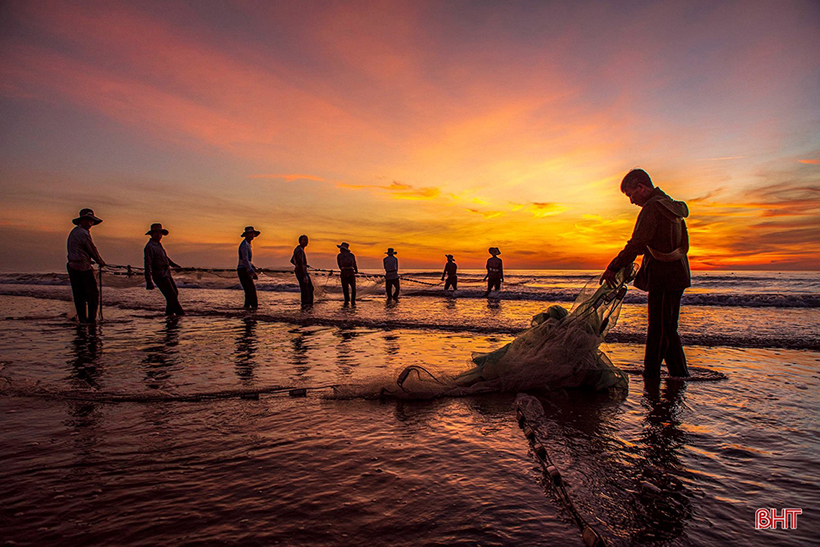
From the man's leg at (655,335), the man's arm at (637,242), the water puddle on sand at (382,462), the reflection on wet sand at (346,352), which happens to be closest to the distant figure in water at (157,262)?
the reflection on wet sand at (346,352)

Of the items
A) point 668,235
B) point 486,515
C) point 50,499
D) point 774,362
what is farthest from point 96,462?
point 774,362

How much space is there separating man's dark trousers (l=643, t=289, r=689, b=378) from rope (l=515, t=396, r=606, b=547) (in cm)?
227

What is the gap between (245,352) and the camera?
21.6 ft

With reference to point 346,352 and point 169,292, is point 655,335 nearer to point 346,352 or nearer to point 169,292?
point 346,352

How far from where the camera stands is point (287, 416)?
3.51 metres

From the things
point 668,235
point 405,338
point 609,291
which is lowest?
point 405,338

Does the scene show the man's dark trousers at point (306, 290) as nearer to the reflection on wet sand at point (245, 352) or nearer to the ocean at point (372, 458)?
the reflection on wet sand at point (245, 352)

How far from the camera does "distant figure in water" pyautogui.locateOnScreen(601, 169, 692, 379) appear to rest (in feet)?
14.7

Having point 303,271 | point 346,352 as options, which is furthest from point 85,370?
point 303,271

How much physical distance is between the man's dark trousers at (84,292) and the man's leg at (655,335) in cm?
1102

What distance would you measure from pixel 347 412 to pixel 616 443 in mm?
2185

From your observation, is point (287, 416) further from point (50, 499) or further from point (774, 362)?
point (774, 362)

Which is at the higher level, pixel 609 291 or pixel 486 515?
pixel 609 291

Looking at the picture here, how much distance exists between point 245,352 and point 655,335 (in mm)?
5873
